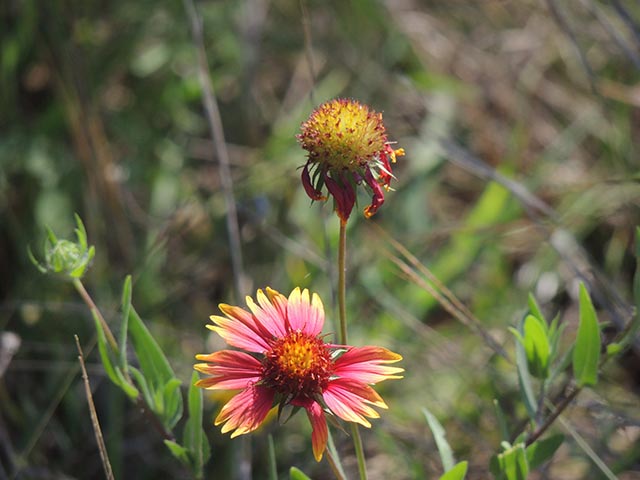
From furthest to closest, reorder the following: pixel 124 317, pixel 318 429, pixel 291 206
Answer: pixel 291 206
pixel 124 317
pixel 318 429

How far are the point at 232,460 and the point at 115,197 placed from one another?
0.69 metres

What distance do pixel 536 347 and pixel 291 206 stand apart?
115 cm

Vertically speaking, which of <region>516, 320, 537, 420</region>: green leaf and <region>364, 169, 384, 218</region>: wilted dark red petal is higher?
<region>364, 169, 384, 218</region>: wilted dark red petal

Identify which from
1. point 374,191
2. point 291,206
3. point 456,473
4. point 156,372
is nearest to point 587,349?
point 456,473

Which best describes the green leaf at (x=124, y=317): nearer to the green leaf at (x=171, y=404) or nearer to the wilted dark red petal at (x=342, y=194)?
the green leaf at (x=171, y=404)

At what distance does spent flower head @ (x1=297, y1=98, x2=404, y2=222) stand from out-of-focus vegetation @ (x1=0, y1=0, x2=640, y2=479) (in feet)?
1.79

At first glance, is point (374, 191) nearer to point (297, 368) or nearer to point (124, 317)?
point (297, 368)

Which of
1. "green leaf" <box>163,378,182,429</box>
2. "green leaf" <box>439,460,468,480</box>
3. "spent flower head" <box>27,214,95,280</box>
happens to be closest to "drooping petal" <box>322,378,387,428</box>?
"green leaf" <box>439,460,468,480</box>

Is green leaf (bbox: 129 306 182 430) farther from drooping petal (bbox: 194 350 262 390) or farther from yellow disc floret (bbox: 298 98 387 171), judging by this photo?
yellow disc floret (bbox: 298 98 387 171)

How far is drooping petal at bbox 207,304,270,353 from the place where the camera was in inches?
35.6

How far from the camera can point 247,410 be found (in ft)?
2.84

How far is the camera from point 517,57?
2645mm

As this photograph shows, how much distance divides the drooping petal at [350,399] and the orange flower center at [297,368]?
13mm

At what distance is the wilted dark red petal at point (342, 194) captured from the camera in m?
0.87
